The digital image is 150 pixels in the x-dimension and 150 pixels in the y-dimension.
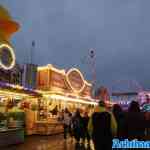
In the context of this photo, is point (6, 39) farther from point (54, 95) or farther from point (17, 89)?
point (54, 95)

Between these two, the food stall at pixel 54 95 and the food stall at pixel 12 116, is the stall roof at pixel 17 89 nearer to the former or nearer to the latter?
the food stall at pixel 12 116

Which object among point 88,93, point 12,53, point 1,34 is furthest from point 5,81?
point 88,93

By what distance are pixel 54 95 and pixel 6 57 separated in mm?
6425

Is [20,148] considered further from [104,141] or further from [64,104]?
[64,104]

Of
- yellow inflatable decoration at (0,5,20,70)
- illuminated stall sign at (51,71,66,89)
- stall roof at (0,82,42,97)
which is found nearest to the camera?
stall roof at (0,82,42,97)

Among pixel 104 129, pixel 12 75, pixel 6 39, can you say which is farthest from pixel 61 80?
pixel 104 129

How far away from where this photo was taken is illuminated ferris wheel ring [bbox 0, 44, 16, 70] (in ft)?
57.6

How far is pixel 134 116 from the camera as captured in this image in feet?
23.3

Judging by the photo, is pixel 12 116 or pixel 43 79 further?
pixel 43 79

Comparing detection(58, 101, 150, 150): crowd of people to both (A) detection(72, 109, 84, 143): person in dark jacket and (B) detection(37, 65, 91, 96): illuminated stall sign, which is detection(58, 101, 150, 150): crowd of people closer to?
(A) detection(72, 109, 84, 143): person in dark jacket

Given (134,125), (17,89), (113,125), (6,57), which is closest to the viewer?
(113,125)

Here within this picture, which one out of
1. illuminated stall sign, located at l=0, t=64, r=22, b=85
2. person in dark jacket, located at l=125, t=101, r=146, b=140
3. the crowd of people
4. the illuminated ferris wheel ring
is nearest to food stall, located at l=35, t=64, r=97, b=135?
illuminated stall sign, located at l=0, t=64, r=22, b=85

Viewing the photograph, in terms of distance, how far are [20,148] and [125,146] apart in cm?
766

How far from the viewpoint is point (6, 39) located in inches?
816
